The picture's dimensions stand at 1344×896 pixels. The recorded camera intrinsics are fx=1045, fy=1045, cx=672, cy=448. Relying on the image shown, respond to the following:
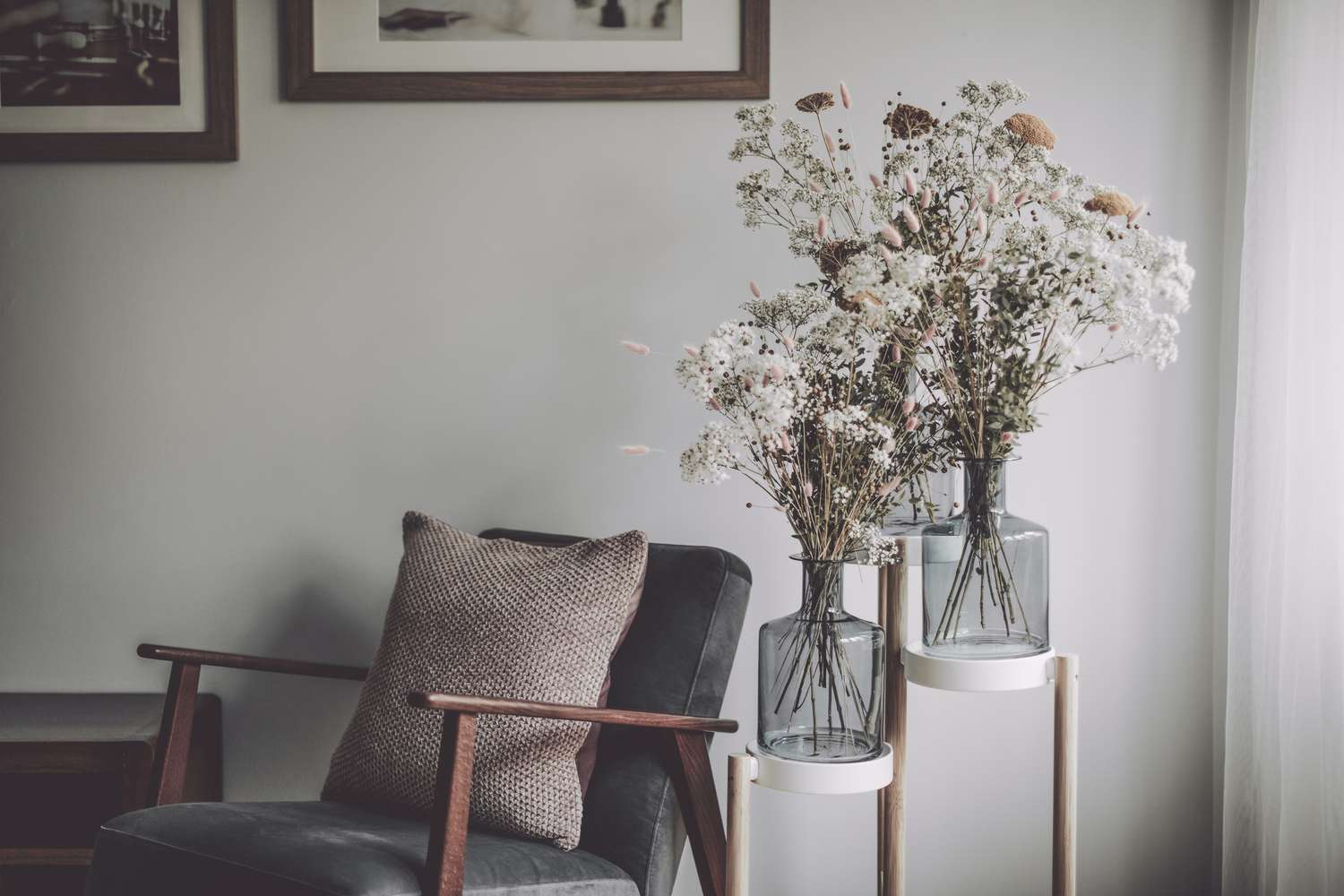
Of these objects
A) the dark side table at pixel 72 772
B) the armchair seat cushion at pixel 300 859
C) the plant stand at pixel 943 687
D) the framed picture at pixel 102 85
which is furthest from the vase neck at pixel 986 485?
the framed picture at pixel 102 85

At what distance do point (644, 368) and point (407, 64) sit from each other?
79 centimetres

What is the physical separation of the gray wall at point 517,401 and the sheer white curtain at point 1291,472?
0.24 meters

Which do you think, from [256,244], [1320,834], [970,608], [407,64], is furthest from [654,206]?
[1320,834]

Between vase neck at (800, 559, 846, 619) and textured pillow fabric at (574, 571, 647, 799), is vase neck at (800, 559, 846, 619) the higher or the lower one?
the higher one

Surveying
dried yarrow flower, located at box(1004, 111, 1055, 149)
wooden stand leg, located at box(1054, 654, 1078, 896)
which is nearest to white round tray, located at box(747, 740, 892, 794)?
wooden stand leg, located at box(1054, 654, 1078, 896)

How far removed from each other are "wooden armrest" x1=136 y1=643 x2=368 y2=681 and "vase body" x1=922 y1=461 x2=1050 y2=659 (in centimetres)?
100

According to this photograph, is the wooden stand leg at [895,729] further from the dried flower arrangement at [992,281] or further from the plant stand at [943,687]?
the dried flower arrangement at [992,281]

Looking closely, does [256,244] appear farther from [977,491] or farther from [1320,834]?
[1320,834]

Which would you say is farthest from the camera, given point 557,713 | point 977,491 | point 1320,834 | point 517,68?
point 517,68

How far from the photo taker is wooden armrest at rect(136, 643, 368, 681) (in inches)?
68.4

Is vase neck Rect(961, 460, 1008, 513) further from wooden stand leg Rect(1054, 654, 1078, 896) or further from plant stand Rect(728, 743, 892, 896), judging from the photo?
plant stand Rect(728, 743, 892, 896)

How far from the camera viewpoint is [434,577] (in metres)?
1.76

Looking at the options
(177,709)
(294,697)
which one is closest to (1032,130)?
(177,709)

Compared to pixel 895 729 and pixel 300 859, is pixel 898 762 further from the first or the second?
pixel 300 859
